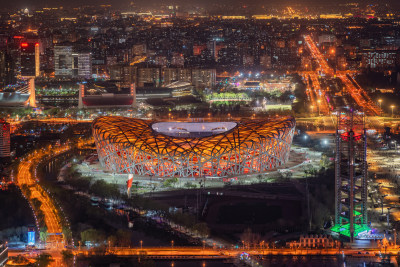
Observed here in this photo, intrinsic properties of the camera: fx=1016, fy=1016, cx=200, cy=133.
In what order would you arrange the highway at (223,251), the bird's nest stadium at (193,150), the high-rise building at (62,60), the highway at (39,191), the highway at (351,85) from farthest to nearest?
1. the high-rise building at (62,60)
2. the highway at (351,85)
3. the bird's nest stadium at (193,150)
4. the highway at (39,191)
5. the highway at (223,251)

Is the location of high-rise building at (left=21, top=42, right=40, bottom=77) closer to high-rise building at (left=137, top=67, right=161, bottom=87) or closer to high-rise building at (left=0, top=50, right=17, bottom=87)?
high-rise building at (left=0, top=50, right=17, bottom=87)

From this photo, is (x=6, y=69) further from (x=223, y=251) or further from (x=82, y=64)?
(x=223, y=251)

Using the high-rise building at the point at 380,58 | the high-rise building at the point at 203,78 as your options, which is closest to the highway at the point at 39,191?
the high-rise building at the point at 203,78

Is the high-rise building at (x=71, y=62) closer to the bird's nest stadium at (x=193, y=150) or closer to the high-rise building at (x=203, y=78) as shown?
the high-rise building at (x=203, y=78)

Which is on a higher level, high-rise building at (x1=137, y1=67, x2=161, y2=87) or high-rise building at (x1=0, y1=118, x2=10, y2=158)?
high-rise building at (x1=137, y1=67, x2=161, y2=87)

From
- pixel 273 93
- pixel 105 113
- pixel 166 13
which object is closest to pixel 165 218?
pixel 105 113


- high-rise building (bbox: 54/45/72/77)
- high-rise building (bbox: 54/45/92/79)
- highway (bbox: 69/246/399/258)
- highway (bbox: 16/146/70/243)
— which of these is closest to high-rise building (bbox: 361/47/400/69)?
high-rise building (bbox: 54/45/92/79)

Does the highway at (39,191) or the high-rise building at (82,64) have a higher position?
the high-rise building at (82,64)

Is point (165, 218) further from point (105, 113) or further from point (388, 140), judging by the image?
point (105, 113)
